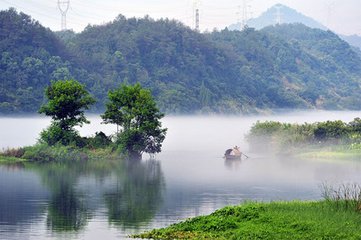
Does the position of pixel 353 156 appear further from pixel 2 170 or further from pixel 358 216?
pixel 358 216

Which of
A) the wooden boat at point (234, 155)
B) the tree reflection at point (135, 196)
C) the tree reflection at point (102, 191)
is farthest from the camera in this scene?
the wooden boat at point (234, 155)

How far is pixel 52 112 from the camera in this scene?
64.4 metres

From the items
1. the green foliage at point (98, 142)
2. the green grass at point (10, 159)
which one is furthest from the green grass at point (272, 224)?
the green foliage at point (98, 142)

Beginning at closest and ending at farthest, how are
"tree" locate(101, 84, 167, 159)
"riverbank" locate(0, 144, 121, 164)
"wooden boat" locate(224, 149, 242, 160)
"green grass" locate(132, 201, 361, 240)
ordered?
"green grass" locate(132, 201, 361, 240)
"riverbank" locate(0, 144, 121, 164)
"tree" locate(101, 84, 167, 159)
"wooden boat" locate(224, 149, 242, 160)

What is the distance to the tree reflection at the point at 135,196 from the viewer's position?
35344mm

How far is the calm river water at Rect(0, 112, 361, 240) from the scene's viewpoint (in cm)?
3334

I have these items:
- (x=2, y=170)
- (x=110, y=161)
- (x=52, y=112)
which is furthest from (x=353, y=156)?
(x=2, y=170)

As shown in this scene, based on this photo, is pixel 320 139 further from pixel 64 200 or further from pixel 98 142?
pixel 64 200

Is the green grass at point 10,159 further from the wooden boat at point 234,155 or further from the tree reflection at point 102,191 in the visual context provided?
the wooden boat at point 234,155

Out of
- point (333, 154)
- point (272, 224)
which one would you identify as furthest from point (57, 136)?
point (272, 224)

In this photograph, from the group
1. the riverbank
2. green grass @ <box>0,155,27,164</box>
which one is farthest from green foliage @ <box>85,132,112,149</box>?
green grass @ <box>0,155,27,164</box>

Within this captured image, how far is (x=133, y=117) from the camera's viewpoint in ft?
216

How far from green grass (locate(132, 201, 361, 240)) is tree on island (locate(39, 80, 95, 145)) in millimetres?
35446

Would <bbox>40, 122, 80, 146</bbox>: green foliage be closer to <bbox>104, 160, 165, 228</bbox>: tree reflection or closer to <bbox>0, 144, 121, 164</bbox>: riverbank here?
<bbox>0, 144, 121, 164</bbox>: riverbank
